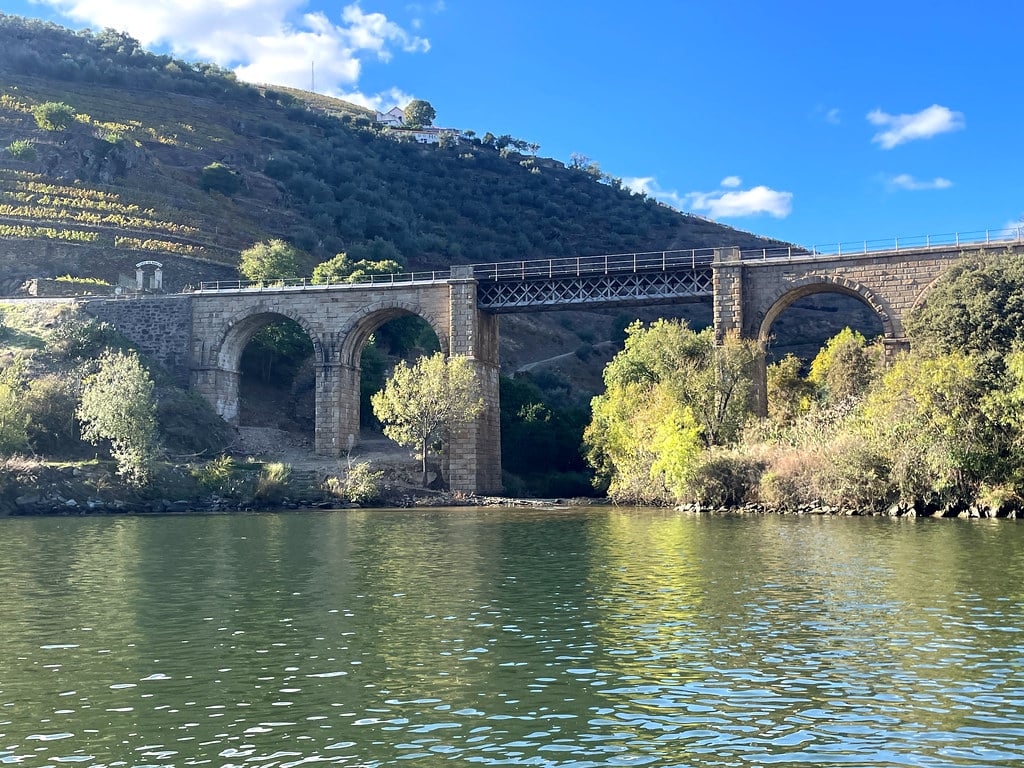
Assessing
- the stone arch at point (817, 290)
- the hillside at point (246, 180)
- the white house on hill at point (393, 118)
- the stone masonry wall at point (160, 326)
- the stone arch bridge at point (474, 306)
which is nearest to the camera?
the stone arch at point (817, 290)

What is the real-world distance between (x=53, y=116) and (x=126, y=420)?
1807 inches

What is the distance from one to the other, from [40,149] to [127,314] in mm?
31139

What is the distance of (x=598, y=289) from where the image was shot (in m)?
46.7

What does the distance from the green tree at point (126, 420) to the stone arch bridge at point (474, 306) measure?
29.0ft

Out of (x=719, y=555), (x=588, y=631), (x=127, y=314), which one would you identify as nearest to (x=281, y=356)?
(x=127, y=314)

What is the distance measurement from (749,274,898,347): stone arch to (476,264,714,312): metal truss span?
264 cm

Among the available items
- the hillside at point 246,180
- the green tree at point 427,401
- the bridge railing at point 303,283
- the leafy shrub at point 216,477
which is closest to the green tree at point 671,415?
the green tree at point 427,401

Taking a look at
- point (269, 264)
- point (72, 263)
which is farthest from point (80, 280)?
point (269, 264)

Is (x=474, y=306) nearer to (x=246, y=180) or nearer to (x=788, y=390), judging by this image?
(x=788, y=390)

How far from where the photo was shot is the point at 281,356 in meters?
58.0

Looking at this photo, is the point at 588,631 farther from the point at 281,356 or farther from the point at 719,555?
the point at 281,356

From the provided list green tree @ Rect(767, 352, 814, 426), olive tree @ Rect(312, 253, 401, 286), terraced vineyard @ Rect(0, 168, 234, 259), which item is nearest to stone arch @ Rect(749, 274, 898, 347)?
green tree @ Rect(767, 352, 814, 426)

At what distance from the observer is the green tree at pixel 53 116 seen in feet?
248

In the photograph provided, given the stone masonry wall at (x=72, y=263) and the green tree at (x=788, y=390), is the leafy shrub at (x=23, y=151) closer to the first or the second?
the stone masonry wall at (x=72, y=263)
